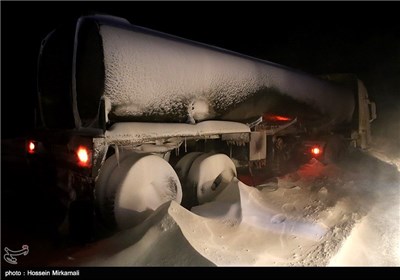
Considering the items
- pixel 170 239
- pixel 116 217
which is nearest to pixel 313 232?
pixel 170 239

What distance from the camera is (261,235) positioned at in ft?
11.3

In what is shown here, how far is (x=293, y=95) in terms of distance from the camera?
619cm

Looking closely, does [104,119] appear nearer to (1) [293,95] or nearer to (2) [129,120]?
(2) [129,120]

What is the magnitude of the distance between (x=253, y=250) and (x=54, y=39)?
3.64 metres

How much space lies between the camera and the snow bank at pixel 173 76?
334 centimetres

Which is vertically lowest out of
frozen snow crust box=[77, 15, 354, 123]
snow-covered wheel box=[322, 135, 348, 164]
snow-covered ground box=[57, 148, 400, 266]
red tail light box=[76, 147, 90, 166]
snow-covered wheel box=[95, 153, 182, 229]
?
snow-covered wheel box=[322, 135, 348, 164]

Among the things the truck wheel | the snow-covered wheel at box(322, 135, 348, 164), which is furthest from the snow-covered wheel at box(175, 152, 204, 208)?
the snow-covered wheel at box(322, 135, 348, 164)

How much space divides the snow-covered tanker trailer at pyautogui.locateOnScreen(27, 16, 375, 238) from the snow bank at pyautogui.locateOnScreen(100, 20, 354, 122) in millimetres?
13

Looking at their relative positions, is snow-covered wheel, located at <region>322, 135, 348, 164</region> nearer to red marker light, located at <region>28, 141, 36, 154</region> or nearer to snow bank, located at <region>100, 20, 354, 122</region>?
snow bank, located at <region>100, 20, 354, 122</region>

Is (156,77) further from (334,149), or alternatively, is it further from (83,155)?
(334,149)

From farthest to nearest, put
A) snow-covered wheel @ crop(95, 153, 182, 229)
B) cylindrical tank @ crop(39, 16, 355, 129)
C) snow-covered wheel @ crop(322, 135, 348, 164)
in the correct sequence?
snow-covered wheel @ crop(322, 135, 348, 164) → snow-covered wheel @ crop(95, 153, 182, 229) → cylindrical tank @ crop(39, 16, 355, 129)

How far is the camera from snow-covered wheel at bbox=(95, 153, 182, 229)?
353cm

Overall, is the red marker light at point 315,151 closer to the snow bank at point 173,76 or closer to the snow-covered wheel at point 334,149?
the snow-covered wheel at point 334,149

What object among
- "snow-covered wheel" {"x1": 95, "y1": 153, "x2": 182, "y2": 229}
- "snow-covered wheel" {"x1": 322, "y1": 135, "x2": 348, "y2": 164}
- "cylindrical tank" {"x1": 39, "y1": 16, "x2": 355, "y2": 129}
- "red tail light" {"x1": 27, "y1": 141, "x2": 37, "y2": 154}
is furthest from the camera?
"snow-covered wheel" {"x1": 322, "y1": 135, "x2": 348, "y2": 164}
